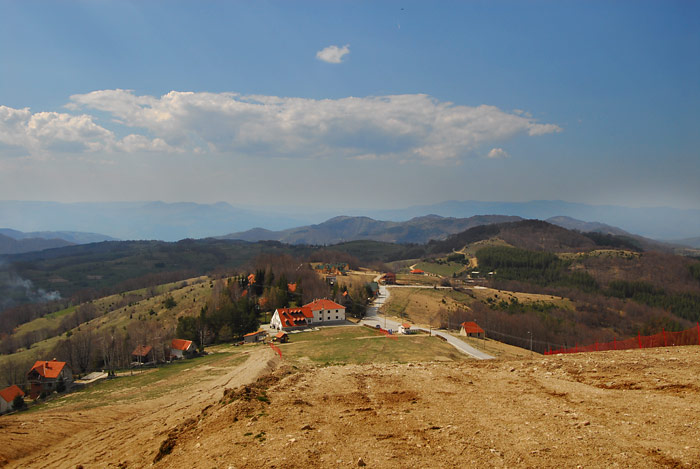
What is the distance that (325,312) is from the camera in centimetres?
6844

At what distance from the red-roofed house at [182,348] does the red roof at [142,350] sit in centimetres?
314

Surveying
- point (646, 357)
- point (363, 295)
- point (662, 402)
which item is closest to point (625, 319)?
point (363, 295)

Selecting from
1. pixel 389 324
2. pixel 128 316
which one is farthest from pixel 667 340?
pixel 128 316

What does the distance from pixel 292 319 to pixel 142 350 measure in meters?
23.0

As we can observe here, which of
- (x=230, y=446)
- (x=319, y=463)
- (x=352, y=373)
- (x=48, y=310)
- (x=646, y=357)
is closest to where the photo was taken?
(x=319, y=463)

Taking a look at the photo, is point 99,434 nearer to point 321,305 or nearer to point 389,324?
point 321,305

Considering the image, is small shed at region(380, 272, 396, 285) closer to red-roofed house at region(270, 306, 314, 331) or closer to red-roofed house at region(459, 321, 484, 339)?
red-roofed house at region(270, 306, 314, 331)

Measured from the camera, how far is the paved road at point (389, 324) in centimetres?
4425

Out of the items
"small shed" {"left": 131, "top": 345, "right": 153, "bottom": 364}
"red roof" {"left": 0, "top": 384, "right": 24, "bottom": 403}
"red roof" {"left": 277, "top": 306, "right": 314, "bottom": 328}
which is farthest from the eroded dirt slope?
"red roof" {"left": 277, "top": 306, "right": 314, "bottom": 328}

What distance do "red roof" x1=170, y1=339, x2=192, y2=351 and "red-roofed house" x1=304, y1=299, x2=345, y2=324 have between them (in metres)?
21.7

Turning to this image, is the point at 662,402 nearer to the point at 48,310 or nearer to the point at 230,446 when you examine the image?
the point at 230,446

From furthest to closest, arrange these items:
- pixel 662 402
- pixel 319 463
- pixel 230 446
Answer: pixel 662 402 → pixel 230 446 → pixel 319 463

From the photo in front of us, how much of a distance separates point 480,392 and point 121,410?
2387cm

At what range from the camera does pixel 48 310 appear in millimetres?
131750
